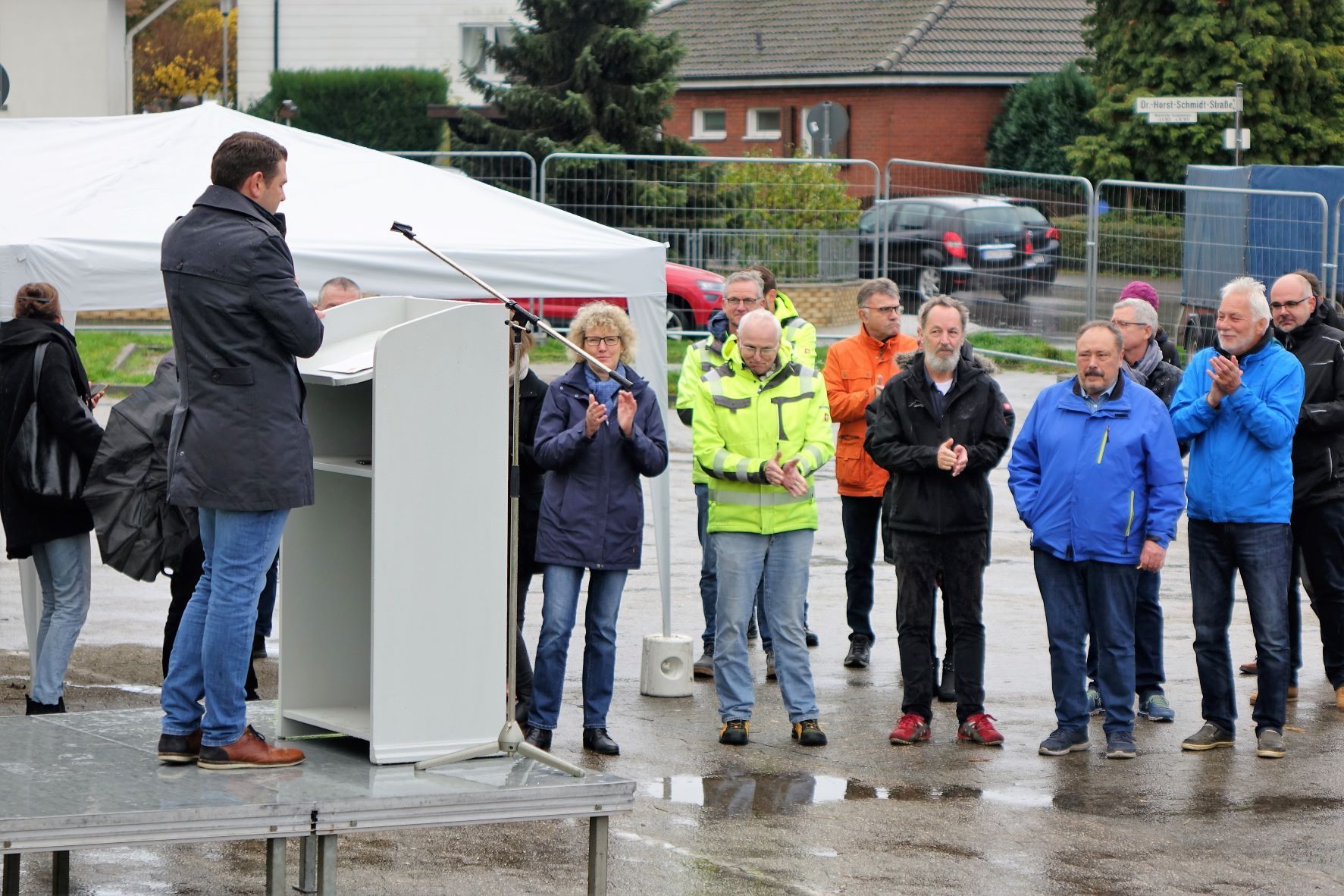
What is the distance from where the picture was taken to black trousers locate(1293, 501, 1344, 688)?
8.36 metres

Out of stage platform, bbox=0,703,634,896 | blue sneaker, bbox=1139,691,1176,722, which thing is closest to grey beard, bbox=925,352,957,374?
blue sneaker, bbox=1139,691,1176,722

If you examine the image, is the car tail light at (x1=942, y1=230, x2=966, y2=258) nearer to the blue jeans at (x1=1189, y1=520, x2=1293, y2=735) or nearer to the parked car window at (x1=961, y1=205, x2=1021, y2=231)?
the parked car window at (x1=961, y1=205, x2=1021, y2=231)

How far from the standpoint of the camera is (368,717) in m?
6.00

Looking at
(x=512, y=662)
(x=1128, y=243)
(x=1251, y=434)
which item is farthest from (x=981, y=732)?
(x=1128, y=243)

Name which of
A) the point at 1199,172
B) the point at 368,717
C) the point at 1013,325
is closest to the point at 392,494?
the point at 368,717

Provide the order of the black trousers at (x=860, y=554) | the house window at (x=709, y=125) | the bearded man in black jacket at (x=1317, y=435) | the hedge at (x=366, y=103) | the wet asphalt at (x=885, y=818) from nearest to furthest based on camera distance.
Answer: the wet asphalt at (x=885, y=818) < the bearded man in black jacket at (x=1317, y=435) < the black trousers at (x=860, y=554) < the hedge at (x=366, y=103) < the house window at (x=709, y=125)

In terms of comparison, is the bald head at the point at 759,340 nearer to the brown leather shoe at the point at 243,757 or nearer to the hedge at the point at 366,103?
the brown leather shoe at the point at 243,757

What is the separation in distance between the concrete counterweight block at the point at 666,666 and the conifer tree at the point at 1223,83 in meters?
29.7

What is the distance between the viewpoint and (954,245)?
65.8 ft

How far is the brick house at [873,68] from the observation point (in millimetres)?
41375

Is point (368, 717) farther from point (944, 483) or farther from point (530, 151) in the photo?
point (530, 151)

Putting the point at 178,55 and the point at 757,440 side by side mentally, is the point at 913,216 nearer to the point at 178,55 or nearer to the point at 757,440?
the point at 757,440

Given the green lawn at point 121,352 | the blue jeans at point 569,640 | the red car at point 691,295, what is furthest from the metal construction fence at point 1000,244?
the blue jeans at point 569,640

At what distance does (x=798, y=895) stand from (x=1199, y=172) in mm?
16668
